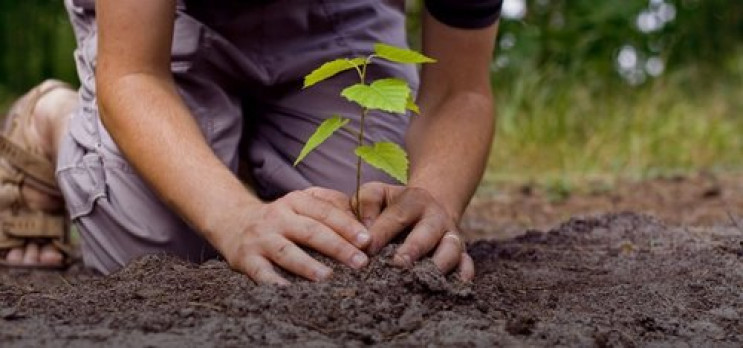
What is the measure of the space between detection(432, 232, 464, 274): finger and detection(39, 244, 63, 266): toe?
52.4 inches

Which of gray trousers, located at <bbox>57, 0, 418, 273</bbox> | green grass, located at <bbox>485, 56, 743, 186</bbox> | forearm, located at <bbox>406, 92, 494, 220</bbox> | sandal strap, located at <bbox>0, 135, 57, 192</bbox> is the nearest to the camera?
forearm, located at <bbox>406, 92, 494, 220</bbox>

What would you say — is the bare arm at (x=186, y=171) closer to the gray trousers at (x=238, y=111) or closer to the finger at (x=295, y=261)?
the finger at (x=295, y=261)

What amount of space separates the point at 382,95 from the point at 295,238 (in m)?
0.29

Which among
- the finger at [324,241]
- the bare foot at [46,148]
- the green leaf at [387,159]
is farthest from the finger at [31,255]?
the green leaf at [387,159]

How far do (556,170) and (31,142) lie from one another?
278 centimetres

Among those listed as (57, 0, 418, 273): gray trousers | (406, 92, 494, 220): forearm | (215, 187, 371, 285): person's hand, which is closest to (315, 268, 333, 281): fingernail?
(215, 187, 371, 285): person's hand

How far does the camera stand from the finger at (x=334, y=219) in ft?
6.10

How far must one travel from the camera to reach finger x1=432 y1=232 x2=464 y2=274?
6.31ft

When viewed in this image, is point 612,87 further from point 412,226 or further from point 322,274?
point 322,274

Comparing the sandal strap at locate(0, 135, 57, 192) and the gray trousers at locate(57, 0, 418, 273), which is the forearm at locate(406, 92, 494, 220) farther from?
the sandal strap at locate(0, 135, 57, 192)

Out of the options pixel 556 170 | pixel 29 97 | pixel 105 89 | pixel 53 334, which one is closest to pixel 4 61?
pixel 556 170

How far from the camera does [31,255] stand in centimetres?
291

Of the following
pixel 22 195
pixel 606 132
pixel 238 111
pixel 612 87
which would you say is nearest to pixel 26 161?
pixel 22 195

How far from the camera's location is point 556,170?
5.16 meters
